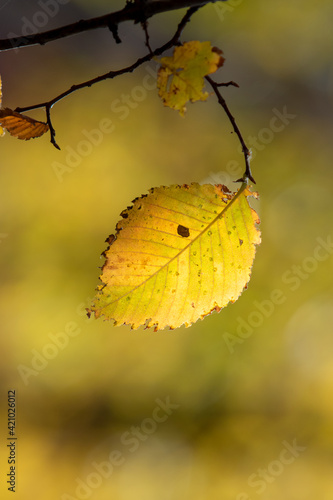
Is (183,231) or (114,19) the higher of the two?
(114,19)

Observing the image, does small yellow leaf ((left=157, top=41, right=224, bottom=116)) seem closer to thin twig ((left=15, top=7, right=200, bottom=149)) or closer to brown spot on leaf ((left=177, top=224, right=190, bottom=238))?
thin twig ((left=15, top=7, right=200, bottom=149))

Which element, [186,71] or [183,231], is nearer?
[186,71]

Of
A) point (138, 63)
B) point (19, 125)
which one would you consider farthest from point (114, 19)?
point (19, 125)

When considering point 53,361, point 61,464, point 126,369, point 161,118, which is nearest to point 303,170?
point 161,118

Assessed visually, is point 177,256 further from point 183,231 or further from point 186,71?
point 186,71

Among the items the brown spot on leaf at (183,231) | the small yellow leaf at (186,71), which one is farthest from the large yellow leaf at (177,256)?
the small yellow leaf at (186,71)

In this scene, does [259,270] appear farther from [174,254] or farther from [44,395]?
[174,254]
